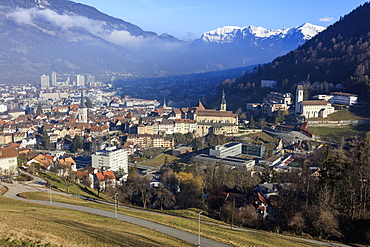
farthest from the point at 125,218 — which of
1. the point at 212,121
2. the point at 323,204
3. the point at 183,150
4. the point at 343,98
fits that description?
the point at 343,98

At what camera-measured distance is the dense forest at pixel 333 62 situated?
44.5m

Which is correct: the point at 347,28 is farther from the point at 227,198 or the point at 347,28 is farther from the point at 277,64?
the point at 227,198

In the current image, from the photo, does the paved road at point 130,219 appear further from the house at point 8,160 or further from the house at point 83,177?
the house at point 83,177

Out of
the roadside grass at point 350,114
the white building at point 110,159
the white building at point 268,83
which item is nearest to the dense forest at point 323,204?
the white building at point 110,159

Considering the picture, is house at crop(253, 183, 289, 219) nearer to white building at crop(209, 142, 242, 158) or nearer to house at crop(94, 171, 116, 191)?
house at crop(94, 171, 116, 191)

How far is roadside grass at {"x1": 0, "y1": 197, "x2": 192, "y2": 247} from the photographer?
719cm

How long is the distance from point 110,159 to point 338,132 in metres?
21.8

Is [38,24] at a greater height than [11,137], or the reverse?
[38,24]

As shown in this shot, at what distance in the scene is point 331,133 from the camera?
32.9 m

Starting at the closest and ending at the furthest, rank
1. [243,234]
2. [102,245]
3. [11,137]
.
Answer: [102,245] < [243,234] < [11,137]

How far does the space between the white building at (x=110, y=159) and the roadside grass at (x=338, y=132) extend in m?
18.8

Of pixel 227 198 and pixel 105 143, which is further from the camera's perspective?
pixel 105 143

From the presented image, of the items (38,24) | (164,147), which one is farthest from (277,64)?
(38,24)

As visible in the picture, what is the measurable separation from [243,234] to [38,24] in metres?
207
